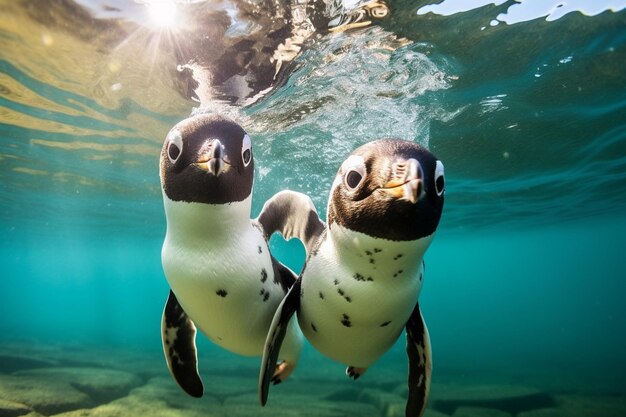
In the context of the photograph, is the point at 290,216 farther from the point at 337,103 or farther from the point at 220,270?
the point at 337,103

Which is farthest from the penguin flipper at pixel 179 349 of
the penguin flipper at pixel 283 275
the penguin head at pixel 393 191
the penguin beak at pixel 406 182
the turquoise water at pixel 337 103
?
the turquoise water at pixel 337 103

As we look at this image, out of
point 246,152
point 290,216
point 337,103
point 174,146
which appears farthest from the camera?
point 337,103

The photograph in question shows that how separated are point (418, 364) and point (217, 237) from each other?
1927 mm

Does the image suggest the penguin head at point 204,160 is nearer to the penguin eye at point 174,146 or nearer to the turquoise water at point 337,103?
the penguin eye at point 174,146

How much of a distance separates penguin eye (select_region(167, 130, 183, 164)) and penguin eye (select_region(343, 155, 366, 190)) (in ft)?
3.46

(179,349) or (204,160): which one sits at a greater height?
(204,160)

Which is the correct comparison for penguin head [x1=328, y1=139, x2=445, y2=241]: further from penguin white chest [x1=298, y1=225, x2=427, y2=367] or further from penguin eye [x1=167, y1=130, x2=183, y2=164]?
penguin eye [x1=167, y1=130, x2=183, y2=164]

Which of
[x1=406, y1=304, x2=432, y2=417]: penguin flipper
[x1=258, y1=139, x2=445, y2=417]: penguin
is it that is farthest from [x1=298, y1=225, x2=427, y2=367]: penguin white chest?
[x1=406, y1=304, x2=432, y2=417]: penguin flipper

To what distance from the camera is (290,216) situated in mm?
3908

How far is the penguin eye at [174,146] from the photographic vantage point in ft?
8.43

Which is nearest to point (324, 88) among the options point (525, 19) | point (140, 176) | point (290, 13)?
point (290, 13)

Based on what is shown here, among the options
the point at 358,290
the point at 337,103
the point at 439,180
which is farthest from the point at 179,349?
the point at 337,103

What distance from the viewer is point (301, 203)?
386 cm

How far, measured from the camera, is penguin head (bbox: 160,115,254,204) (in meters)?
2.51
